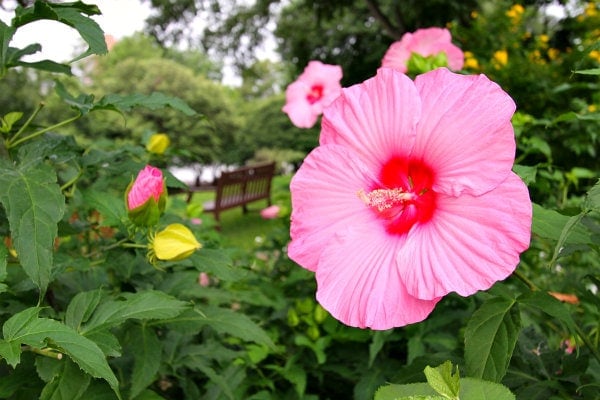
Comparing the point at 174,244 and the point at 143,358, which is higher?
the point at 174,244

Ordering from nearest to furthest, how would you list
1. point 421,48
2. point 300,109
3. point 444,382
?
point 444,382
point 421,48
point 300,109

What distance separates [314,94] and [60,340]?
1.38 m

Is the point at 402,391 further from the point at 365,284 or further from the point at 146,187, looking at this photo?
the point at 146,187

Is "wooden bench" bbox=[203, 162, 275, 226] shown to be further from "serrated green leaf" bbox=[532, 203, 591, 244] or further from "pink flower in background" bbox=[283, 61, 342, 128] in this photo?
"serrated green leaf" bbox=[532, 203, 591, 244]

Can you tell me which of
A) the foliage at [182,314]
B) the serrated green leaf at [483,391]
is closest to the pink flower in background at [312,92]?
the foliage at [182,314]

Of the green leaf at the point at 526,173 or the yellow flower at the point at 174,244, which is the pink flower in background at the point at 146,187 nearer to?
the yellow flower at the point at 174,244

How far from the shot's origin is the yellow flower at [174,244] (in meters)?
0.80

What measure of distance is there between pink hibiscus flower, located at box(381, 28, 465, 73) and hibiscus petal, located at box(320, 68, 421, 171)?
0.74 meters

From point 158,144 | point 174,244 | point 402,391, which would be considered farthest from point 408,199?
point 158,144

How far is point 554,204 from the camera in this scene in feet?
5.82

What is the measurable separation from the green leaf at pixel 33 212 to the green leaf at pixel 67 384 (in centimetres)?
14

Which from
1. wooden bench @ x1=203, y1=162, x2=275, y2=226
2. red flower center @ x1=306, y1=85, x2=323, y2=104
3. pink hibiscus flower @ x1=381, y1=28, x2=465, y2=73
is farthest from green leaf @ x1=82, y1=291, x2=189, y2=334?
wooden bench @ x1=203, y1=162, x2=275, y2=226

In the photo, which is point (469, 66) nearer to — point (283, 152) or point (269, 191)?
point (269, 191)

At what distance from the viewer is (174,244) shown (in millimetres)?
802
